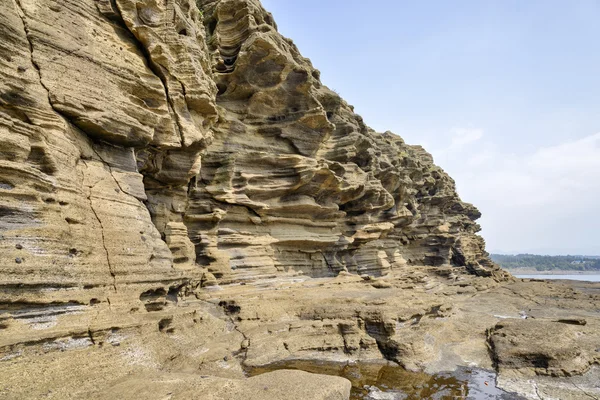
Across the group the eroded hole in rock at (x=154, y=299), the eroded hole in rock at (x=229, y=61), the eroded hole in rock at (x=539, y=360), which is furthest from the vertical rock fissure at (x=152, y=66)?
the eroded hole in rock at (x=539, y=360)

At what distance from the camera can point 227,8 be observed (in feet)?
79.1

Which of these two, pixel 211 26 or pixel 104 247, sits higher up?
pixel 211 26

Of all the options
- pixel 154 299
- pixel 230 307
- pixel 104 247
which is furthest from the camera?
pixel 230 307

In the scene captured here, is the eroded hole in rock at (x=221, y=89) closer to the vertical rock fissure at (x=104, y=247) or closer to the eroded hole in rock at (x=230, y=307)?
the eroded hole in rock at (x=230, y=307)

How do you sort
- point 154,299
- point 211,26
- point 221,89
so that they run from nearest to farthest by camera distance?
1. point 154,299
2. point 221,89
3. point 211,26

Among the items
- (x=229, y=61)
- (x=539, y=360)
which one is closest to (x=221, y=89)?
(x=229, y=61)

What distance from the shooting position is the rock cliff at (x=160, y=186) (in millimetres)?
8812

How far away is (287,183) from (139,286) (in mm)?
14895

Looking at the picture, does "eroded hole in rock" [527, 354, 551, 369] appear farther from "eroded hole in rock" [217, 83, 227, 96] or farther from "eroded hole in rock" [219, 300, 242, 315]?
"eroded hole in rock" [217, 83, 227, 96]

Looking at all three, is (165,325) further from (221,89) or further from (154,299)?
(221,89)

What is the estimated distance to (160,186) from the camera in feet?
58.3

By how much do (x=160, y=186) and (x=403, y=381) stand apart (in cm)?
1462

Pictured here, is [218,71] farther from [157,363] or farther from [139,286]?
[157,363]

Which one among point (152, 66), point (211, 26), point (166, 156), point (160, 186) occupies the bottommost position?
point (160, 186)
